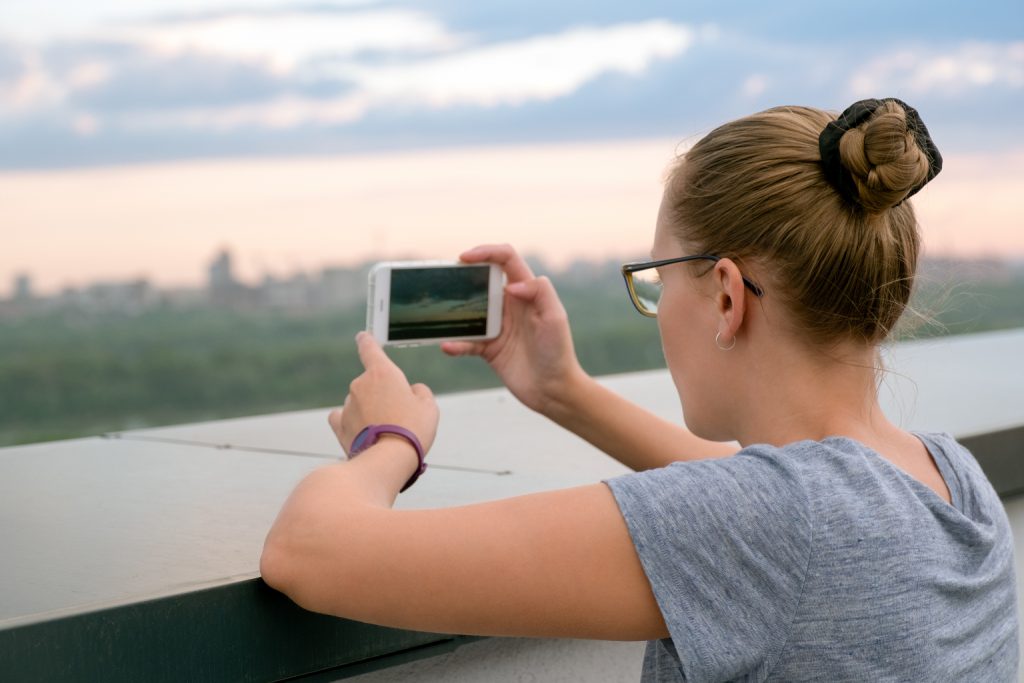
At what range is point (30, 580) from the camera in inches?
35.3

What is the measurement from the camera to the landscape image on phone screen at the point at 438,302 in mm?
1318

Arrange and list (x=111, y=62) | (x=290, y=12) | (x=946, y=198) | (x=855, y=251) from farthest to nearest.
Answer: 1. (x=290, y=12)
2. (x=111, y=62)
3. (x=946, y=198)
4. (x=855, y=251)

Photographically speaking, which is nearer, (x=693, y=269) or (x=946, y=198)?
(x=693, y=269)

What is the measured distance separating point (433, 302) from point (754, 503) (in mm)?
626

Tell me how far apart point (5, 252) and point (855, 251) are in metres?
39.0

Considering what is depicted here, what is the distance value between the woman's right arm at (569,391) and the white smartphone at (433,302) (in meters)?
0.02

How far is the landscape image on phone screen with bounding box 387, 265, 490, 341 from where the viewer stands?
132 cm

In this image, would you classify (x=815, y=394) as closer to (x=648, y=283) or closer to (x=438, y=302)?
(x=648, y=283)

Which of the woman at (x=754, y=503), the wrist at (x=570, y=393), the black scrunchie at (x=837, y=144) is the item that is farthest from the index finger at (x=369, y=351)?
the black scrunchie at (x=837, y=144)

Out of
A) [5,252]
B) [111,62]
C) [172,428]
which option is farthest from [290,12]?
[172,428]

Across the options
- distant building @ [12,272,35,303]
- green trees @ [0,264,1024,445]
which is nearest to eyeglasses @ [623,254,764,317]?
green trees @ [0,264,1024,445]

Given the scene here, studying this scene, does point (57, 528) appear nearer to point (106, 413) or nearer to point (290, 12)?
point (106, 413)

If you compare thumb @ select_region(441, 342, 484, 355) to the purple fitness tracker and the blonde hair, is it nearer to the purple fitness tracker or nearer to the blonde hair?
the purple fitness tracker

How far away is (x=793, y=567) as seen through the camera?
2.78 ft
